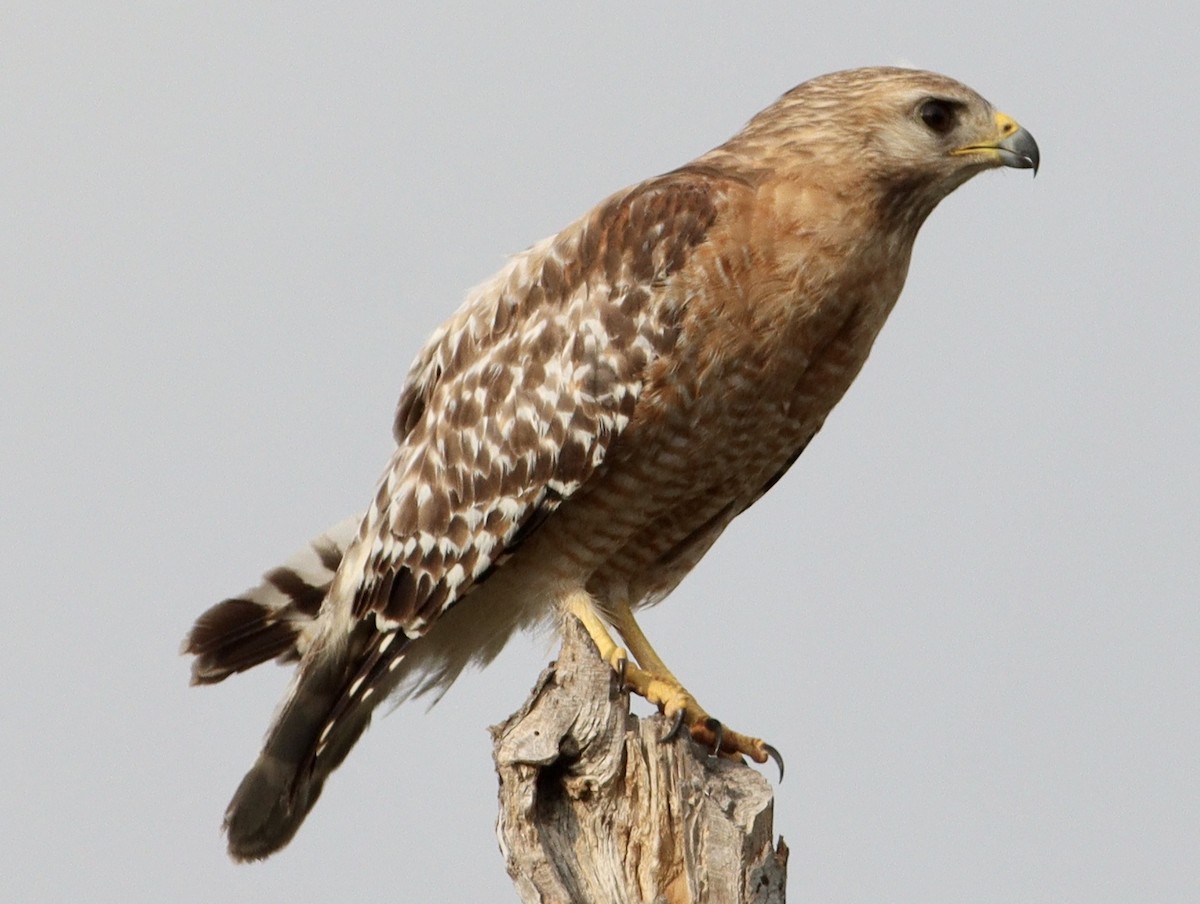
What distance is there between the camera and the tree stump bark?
16.8 feet

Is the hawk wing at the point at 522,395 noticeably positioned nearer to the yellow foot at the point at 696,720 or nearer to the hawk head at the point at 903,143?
the hawk head at the point at 903,143

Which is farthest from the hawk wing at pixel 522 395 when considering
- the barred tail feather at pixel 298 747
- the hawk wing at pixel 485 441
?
the barred tail feather at pixel 298 747

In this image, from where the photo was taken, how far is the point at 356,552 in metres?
6.98

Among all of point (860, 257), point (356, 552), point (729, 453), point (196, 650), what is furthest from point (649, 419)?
point (196, 650)

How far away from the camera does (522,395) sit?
6480 mm

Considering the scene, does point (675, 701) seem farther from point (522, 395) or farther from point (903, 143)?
point (903, 143)

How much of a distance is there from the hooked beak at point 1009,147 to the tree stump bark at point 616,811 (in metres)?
2.22

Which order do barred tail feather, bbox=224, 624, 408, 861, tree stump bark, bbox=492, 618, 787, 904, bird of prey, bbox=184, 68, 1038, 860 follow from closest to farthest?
tree stump bark, bbox=492, 618, 787, 904 → bird of prey, bbox=184, 68, 1038, 860 → barred tail feather, bbox=224, 624, 408, 861

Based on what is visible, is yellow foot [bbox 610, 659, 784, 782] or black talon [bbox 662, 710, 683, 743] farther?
yellow foot [bbox 610, 659, 784, 782]

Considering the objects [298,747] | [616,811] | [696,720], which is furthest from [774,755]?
[298,747]

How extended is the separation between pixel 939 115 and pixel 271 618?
3191 mm

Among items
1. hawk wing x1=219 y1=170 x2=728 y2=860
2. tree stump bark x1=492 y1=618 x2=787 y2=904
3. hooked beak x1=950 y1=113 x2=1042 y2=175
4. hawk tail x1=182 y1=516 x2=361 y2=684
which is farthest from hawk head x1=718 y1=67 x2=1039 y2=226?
hawk tail x1=182 y1=516 x2=361 y2=684

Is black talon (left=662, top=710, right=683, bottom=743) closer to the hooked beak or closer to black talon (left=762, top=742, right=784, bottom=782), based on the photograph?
black talon (left=762, top=742, right=784, bottom=782)

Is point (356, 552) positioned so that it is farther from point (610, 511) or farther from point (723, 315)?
point (723, 315)
